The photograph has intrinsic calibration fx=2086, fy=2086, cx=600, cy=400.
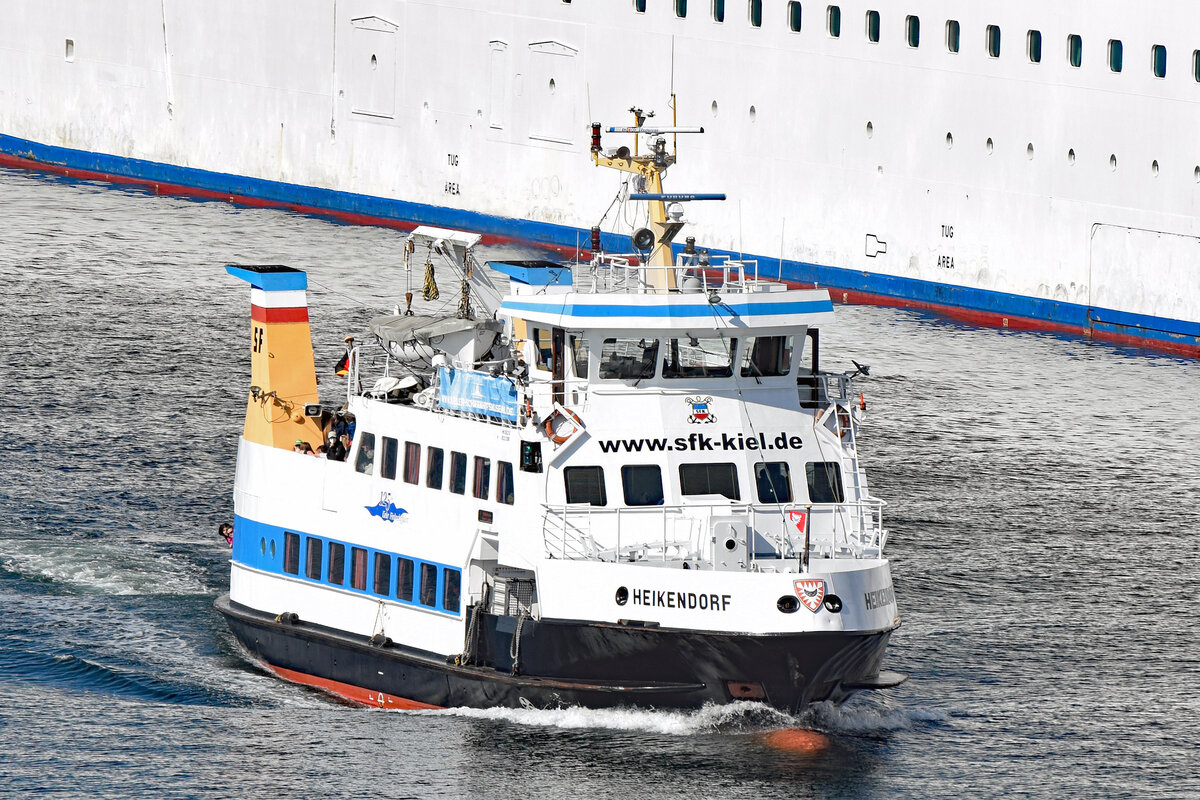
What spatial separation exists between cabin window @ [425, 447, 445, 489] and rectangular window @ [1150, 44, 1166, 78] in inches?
1308

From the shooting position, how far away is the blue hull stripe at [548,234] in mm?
57312

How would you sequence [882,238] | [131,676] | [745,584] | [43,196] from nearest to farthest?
[745,584] < [131,676] < [882,238] < [43,196]

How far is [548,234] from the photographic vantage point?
71.6 meters

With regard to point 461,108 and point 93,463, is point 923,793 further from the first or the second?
point 461,108

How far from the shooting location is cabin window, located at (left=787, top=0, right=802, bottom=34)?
214 ft

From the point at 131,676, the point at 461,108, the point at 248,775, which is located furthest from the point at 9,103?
the point at 248,775

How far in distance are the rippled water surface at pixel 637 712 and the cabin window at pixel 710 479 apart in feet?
10.3

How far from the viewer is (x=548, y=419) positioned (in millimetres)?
29125

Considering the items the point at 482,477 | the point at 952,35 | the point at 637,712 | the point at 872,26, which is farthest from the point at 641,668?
the point at 872,26

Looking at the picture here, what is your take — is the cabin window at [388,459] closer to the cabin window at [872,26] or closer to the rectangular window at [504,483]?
the rectangular window at [504,483]

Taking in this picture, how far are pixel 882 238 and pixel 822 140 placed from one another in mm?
3849

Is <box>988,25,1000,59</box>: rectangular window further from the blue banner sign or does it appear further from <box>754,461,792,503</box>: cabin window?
the blue banner sign

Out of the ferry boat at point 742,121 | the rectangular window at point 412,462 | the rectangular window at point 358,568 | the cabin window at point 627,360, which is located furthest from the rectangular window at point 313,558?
the ferry boat at point 742,121

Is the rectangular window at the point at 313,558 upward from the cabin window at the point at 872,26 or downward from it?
downward
